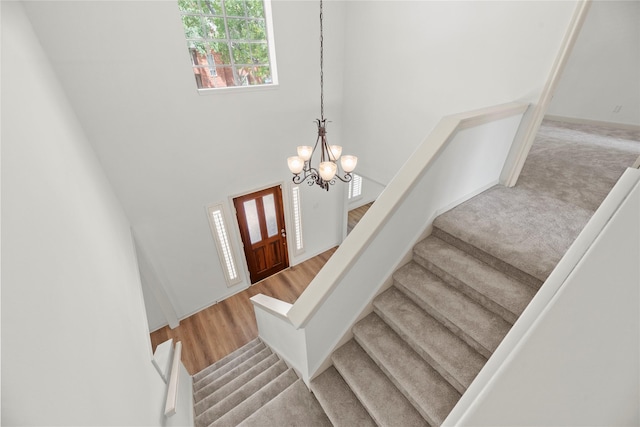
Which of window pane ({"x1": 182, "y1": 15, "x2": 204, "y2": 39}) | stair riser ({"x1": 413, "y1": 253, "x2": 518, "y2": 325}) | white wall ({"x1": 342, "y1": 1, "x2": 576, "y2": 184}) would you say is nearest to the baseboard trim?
white wall ({"x1": 342, "y1": 1, "x2": 576, "y2": 184})

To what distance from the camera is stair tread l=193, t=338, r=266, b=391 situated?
3389 millimetres

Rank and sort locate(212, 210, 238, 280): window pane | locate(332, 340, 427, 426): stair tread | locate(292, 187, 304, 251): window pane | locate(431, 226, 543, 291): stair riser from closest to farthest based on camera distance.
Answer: locate(332, 340, 427, 426): stair tread
locate(431, 226, 543, 291): stair riser
locate(212, 210, 238, 280): window pane
locate(292, 187, 304, 251): window pane

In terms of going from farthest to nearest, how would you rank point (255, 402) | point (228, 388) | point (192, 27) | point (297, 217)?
point (297, 217) → point (192, 27) → point (228, 388) → point (255, 402)

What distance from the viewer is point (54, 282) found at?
107 cm

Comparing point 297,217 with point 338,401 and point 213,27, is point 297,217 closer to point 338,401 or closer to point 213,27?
point 213,27

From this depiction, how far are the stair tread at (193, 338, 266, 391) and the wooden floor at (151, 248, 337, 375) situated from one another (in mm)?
211

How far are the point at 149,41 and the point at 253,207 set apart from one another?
2591 millimetres

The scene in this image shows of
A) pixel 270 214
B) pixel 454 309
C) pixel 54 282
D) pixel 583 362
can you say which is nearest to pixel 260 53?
pixel 270 214

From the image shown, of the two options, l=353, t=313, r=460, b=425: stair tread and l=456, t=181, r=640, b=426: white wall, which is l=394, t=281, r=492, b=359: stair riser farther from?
Answer: l=456, t=181, r=640, b=426: white wall

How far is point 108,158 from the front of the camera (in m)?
3.12

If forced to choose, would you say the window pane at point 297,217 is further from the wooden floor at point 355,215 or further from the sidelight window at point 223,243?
the wooden floor at point 355,215

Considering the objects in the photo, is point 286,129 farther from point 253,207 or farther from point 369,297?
point 369,297

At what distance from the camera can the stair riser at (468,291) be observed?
5.57 ft

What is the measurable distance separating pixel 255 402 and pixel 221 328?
7.32 ft
